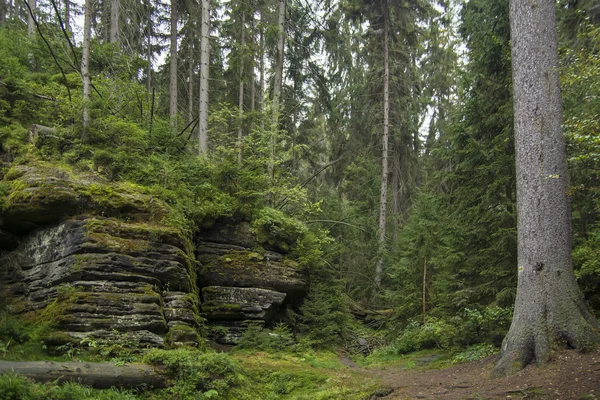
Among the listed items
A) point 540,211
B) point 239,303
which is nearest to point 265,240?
point 239,303

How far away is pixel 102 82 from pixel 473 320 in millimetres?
12553

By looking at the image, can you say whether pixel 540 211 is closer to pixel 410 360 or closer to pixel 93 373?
pixel 410 360

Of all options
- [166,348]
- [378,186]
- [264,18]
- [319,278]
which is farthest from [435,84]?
[166,348]

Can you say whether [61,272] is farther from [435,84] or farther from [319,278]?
[435,84]

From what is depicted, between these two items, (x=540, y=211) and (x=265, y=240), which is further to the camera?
(x=265, y=240)

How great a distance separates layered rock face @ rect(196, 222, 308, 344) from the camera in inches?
445

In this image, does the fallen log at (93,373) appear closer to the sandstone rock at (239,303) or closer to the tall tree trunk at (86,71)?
the sandstone rock at (239,303)

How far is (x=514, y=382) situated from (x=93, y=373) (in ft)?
21.3

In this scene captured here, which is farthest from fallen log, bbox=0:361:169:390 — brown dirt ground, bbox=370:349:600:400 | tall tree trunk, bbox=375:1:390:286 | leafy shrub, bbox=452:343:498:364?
tall tree trunk, bbox=375:1:390:286

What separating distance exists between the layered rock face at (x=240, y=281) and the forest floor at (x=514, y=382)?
418 centimetres

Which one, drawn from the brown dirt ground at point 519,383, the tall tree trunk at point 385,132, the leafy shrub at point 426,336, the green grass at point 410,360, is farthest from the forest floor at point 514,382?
the tall tree trunk at point 385,132

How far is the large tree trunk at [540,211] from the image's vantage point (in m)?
7.13

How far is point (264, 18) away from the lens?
2327cm

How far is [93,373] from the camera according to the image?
6305 mm
